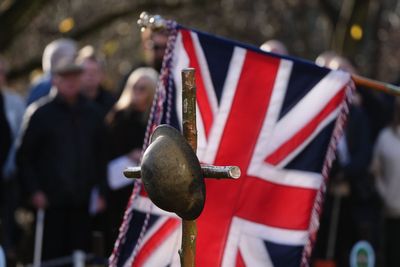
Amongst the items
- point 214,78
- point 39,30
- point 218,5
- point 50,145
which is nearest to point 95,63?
point 50,145

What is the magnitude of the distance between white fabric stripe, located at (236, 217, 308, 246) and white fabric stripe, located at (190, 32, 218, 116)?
63 cm

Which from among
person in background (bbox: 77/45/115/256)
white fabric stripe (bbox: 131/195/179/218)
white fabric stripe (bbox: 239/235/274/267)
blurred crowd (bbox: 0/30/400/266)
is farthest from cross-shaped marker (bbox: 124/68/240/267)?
person in background (bbox: 77/45/115/256)

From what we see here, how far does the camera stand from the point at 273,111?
802cm

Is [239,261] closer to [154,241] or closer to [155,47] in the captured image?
[154,241]

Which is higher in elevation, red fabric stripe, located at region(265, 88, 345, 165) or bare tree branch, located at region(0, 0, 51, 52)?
bare tree branch, located at region(0, 0, 51, 52)

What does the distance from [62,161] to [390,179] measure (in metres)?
3.11

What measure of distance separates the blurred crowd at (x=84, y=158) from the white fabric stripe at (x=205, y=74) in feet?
10.5

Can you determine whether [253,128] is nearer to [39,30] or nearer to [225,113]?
[225,113]

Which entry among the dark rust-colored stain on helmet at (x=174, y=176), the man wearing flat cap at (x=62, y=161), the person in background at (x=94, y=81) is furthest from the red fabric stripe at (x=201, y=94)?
the person in background at (x=94, y=81)

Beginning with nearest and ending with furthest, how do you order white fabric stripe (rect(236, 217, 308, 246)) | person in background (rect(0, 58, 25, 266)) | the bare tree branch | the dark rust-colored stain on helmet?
the dark rust-colored stain on helmet
white fabric stripe (rect(236, 217, 308, 246))
person in background (rect(0, 58, 25, 266))
the bare tree branch

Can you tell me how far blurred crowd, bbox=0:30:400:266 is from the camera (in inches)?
460

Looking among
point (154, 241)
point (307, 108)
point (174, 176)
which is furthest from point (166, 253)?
point (174, 176)

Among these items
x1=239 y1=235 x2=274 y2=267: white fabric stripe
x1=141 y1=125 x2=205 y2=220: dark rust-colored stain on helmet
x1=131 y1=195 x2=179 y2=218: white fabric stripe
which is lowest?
x1=239 y1=235 x2=274 y2=267: white fabric stripe

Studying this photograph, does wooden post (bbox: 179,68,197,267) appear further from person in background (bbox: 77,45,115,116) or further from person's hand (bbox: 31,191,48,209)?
person in background (bbox: 77,45,115,116)
